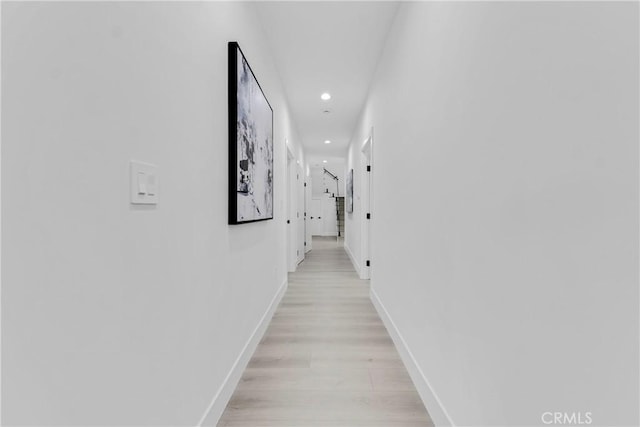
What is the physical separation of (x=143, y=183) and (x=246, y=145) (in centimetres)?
118

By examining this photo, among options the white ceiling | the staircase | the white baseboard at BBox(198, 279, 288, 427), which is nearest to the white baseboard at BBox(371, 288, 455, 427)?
the white baseboard at BBox(198, 279, 288, 427)

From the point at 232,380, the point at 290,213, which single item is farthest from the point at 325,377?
the point at 290,213

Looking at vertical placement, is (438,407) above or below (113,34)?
below

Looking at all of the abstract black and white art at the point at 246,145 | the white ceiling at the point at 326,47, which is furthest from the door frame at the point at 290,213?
the abstract black and white art at the point at 246,145

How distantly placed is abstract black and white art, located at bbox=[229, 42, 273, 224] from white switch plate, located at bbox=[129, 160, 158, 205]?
2.61ft

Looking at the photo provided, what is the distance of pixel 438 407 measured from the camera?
1599 millimetres

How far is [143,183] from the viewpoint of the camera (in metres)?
1.00

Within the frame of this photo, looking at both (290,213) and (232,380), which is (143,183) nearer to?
(232,380)

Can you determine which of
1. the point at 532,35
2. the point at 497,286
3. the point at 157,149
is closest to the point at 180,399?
the point at 157,149

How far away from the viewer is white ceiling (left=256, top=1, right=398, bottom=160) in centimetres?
259

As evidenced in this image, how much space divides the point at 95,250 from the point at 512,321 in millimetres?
1162

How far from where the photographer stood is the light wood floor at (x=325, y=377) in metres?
1.69

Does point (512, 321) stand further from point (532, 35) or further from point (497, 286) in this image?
point (532, 35)

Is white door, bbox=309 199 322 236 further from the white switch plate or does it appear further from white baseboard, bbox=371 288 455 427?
the white switch plate
